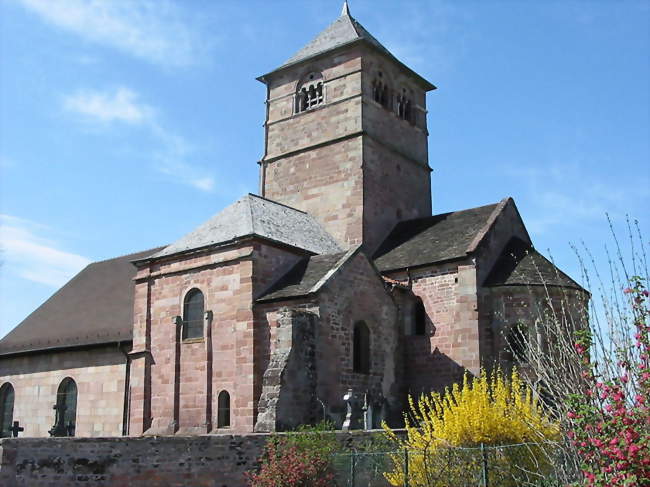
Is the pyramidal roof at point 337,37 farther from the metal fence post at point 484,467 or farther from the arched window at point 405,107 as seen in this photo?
the metal fence post at point 484,467

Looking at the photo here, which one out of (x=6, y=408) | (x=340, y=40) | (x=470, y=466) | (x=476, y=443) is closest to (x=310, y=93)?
(x=340, y=40)

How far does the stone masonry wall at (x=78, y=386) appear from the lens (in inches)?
996

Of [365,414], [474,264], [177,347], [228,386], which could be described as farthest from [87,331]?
[474,264]

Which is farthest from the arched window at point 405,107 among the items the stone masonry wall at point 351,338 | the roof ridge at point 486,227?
the stone masonry wall at point 351,338

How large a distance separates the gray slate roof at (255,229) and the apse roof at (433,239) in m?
2.14

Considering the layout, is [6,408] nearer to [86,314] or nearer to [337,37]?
[86,314]

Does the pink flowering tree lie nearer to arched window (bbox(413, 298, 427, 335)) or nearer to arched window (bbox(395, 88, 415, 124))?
arched window (bbox(413, 298, 427, 335))

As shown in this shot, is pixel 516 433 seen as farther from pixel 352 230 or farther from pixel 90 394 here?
pixel 90 394

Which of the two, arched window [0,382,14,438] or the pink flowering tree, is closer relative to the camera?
the pink flowering tree

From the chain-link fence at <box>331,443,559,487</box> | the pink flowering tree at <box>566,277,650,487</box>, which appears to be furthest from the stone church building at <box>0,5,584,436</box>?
the pink flowering tree at <box>566,277,650,487</box>

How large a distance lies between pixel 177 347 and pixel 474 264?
970cm

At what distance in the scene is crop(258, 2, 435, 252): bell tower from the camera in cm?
2878

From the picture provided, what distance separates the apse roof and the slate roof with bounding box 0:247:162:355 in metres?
9.48

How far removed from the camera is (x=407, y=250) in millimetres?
26703
